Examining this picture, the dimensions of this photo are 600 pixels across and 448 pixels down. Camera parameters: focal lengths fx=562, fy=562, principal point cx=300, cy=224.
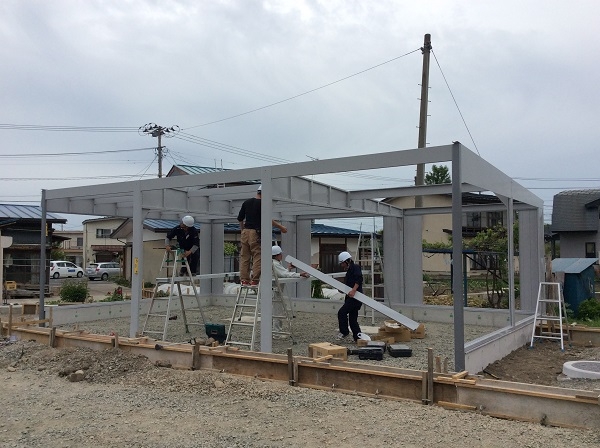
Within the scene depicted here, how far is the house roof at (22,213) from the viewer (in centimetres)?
2241

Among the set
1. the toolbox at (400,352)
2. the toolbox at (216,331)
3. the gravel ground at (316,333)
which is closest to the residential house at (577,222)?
the gravel ground at (316,333)

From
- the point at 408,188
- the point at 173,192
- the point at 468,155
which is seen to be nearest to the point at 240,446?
the point at 468,155

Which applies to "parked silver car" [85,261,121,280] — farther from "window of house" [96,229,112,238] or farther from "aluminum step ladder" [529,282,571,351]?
"aluminum step ladder" [529,282,571,351]

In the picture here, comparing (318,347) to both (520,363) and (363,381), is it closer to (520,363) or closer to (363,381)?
(363,381)

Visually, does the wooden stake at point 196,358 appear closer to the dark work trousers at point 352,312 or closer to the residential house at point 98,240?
the dark work trousers at point 352,312

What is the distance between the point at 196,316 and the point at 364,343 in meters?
6.21

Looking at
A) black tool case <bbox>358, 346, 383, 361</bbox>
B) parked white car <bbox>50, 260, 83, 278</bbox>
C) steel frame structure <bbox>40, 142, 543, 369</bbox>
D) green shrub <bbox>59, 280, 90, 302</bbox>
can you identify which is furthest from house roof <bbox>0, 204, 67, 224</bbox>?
black tool case <bbox>358, 346, 383, 361</bbox>

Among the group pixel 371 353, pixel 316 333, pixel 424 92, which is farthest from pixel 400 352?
pixel 424 92

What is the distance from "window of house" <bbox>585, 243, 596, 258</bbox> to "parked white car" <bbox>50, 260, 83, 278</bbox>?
1208 inches

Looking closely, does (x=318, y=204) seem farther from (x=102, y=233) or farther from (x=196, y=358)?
(x=102, y=233)

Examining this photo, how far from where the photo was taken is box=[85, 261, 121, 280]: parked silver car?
39031mm

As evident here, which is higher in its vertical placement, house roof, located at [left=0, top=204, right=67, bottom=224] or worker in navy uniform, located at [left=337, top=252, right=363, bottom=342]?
house roof, located at [left=0, top=204, right=67, bottom=224]

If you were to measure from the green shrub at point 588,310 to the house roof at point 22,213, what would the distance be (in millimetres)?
19406

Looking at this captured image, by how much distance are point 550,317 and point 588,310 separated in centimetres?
324
